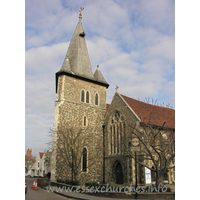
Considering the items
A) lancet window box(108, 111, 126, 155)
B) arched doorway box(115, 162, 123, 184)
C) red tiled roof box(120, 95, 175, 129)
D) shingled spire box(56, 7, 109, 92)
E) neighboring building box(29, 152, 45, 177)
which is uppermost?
shingled spire box(56, 7, 109, 92)

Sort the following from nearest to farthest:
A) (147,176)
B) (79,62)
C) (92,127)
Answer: (147,176) < (92,127) < (79,62)

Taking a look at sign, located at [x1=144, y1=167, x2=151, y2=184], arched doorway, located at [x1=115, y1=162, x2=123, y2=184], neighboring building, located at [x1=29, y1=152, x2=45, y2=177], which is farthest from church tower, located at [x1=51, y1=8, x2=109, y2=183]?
neighboring building, located at [x1=29, y1=152, x2=45, y2=177]

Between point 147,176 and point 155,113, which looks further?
point 155,113

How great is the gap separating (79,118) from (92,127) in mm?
2133

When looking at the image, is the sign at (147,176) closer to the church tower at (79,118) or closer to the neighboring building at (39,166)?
the church tower at (79,118)

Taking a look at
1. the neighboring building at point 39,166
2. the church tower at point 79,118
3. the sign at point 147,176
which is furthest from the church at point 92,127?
the neighboring building at point 39,166

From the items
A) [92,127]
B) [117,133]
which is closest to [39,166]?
[92,127]

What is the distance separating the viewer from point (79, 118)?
2333 centimetres

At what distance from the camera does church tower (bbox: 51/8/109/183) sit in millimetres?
20453

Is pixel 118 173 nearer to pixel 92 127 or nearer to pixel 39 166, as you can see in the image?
pixel 92 127

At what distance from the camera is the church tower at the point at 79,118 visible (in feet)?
67.1

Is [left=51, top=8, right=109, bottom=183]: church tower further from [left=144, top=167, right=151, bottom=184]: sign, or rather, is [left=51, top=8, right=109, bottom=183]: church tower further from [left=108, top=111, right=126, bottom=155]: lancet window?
[left=144, top=167, right=151, bottom=184]: sign

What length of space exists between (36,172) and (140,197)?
57552 millimetres
